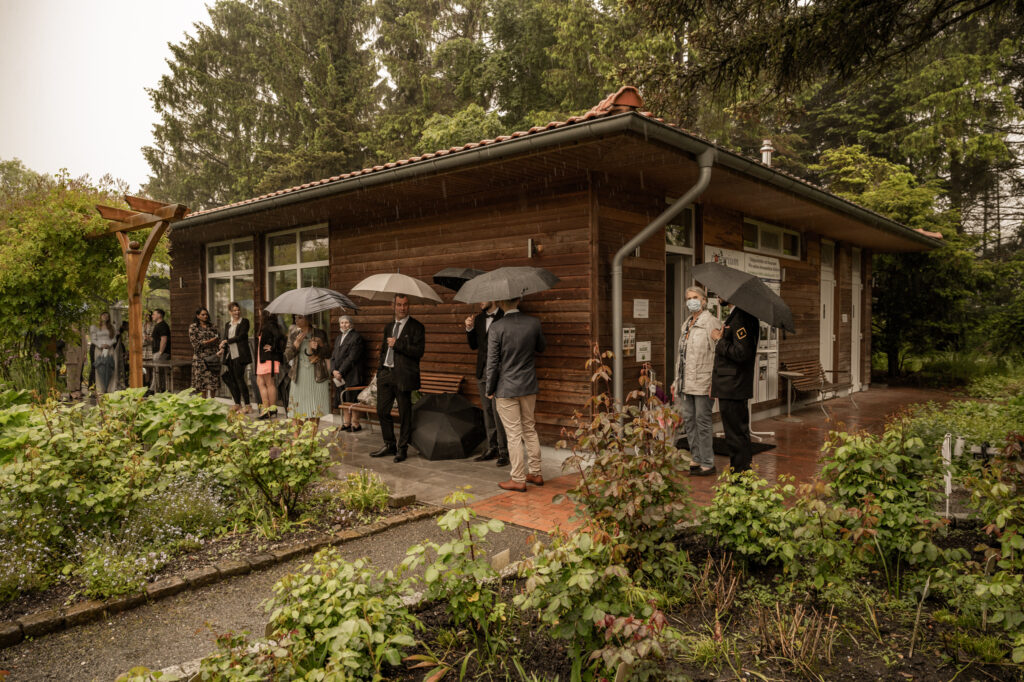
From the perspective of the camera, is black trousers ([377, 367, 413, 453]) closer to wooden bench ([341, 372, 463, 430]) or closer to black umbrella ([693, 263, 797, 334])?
wooden bench ([341, 372, 463, 430])

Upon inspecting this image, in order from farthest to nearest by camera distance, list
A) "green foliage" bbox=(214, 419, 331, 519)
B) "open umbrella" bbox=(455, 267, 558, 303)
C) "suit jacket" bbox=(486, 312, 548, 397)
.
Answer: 1. "open umbrella" bbox=(455, 267, 558, 303)
2. "suit jacket" bbox=(486, 312, 548, 397)
3. "green foliage" bbox=(214, 419, 331, 519)

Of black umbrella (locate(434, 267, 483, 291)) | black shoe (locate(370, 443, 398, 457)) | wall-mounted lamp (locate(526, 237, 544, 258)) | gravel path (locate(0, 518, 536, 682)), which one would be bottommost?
gravel path (locate(0, 518, 536, 682))

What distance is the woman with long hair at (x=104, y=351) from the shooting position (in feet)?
37.3

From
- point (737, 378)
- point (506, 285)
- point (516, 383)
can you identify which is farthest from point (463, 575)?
point (737, 378)

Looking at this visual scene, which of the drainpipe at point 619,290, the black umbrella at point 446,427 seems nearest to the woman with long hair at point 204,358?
the black umbrella at point 446,427

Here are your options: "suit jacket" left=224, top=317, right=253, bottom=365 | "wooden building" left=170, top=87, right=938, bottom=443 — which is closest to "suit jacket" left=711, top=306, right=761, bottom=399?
"wooden building" left=170, top=87, right=938, bottom=443

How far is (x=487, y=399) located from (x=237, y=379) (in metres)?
5.27

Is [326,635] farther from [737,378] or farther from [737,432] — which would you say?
[737,378]

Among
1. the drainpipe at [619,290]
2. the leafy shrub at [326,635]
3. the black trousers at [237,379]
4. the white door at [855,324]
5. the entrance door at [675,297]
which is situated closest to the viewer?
the leafy shrub at [326,635]

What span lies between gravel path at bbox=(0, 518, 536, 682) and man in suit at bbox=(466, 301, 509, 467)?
2.96 metres

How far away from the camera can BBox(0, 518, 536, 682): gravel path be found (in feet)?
9.25

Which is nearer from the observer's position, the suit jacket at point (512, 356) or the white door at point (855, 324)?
the suit jacket at point (512, 356)

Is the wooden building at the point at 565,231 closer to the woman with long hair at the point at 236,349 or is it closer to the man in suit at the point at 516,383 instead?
the man in suit at the point at 516,383

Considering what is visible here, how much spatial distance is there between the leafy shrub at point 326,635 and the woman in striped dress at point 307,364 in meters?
6.79
